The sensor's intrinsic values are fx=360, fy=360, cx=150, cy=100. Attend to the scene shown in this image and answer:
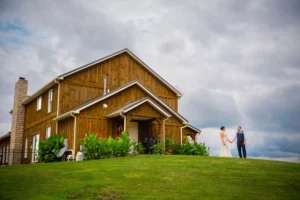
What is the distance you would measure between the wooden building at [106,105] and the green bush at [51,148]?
71 cm

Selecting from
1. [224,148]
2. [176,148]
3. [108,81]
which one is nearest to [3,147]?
[108,81]

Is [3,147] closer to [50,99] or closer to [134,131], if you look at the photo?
[50,99]

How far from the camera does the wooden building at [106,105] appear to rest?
24781mm

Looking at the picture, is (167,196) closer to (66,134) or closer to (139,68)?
(66,134)

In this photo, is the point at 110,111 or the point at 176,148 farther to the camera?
the point at 176,148

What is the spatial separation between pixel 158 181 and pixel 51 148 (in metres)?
14.1

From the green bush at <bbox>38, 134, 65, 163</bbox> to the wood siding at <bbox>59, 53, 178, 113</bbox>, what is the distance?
8.19 feet

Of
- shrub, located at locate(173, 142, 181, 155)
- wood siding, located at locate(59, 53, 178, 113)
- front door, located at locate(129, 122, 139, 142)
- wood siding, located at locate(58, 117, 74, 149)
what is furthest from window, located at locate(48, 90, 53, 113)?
shrub, located at locate(173, 142, 181, 155)

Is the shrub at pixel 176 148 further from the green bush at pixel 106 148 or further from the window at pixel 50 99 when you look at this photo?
the window at pixel 50 99

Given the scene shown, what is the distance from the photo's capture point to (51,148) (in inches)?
1006

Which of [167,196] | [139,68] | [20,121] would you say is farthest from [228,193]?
[20,121]

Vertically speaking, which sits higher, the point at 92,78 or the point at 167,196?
the point at 92,78

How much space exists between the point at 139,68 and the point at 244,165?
1665 cm

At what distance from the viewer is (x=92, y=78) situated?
2877 cm
